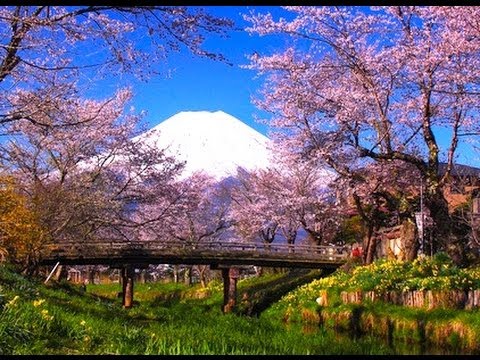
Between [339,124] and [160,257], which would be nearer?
[339,124]

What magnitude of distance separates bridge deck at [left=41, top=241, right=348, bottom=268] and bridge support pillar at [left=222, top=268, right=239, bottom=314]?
88 centimetres

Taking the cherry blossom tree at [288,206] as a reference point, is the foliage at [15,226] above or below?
below

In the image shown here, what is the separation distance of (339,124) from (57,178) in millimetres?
16035

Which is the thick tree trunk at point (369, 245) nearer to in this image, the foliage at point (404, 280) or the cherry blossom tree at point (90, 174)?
the foliage at point (404, 280)

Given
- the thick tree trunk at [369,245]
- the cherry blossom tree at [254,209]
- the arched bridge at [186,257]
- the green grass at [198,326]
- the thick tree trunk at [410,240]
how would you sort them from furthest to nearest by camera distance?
Answer: 1. the cherry blossom tree at [254,209]
2. the arched bridge at [186,257]
3. the thick tree trunk at [369,245]
4. the thick tree trunk at [410,240]
5. the green grass at [198,326]

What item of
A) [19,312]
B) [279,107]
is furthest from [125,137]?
[19,312]

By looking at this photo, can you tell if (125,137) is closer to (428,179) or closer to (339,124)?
(339,124)

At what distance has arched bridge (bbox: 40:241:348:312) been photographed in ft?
104

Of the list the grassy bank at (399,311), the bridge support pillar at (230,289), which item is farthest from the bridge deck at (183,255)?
the grassy bank at (399,311)

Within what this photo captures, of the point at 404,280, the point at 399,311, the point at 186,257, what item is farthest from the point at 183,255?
the point at 399,311

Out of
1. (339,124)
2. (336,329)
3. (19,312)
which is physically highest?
(339,124)

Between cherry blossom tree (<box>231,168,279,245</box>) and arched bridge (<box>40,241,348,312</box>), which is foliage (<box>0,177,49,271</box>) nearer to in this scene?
arched bridge (<box>40,241,348,312</box>)

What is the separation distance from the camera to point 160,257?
112ft

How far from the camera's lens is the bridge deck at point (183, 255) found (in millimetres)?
31516
